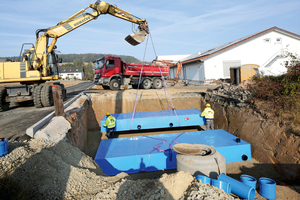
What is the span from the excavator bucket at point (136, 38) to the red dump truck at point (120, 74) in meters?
3.21

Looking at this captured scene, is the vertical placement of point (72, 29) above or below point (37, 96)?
above

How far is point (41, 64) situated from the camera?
10062 millimetres

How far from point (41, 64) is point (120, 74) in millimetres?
6405

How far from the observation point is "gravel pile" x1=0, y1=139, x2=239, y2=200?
3186 millimetres

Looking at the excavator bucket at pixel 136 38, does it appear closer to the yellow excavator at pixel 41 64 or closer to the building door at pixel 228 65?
the yellow excavator at pixel 41 64

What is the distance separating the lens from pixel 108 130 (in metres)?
9.33

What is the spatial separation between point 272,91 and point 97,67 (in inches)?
495

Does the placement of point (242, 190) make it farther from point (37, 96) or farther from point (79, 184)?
point (37, 96)

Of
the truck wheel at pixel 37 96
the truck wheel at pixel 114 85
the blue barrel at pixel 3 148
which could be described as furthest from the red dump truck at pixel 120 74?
the blue barrel at pixel 3 148

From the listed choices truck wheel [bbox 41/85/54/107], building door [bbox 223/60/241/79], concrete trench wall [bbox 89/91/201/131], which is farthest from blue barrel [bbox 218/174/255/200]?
building door [bbox 223/60/241/79]

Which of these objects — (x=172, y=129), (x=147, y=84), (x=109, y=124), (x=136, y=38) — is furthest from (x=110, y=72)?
(x=109, y=124)

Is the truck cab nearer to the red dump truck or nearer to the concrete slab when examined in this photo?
the red dump truck

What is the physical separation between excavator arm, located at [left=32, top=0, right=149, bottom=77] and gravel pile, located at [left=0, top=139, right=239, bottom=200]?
24.9 feet

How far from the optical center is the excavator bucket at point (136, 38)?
10.9m
